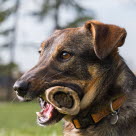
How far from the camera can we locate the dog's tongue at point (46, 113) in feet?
17.4

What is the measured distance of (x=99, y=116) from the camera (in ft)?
17.6

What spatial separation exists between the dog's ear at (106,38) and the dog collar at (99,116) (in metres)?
0.58

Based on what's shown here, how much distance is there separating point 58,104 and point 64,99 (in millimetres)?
132

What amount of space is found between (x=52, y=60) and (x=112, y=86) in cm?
79

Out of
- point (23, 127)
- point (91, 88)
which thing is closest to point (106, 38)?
point (91, 88)

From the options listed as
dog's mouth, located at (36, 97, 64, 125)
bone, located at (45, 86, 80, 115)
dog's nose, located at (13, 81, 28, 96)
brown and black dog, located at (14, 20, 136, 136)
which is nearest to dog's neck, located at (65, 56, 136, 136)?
brown and black dog, located at (14, 20, 136, 136)

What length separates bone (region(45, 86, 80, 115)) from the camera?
17.1 ft

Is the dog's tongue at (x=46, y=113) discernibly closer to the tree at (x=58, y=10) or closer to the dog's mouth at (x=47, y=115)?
the dog's mouth at (x=47, y=115)

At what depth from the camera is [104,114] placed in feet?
17.6

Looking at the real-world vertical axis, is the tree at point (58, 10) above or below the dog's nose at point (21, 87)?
below

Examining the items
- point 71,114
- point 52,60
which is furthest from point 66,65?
point 71,114

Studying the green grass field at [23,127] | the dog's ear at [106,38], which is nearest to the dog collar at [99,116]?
the dog's ear at [106,38]

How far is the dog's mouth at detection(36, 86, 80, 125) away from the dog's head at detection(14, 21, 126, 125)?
1 centimetres

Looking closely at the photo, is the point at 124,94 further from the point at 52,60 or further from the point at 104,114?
the point at 52,60
